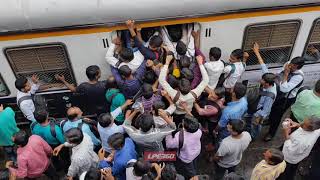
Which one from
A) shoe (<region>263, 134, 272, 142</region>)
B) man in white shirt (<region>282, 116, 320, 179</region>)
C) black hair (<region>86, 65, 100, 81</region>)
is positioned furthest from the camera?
shoe (<region>263, 134, 272, 142</region>)

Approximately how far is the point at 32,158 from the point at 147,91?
1602mm

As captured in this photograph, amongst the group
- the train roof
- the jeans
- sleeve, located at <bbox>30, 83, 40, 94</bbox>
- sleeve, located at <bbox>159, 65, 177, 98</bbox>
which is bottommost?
the jeans

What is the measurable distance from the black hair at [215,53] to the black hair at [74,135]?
2.07m

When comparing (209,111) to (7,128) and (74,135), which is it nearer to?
(74,135)

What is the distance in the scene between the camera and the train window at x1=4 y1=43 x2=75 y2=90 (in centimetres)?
523

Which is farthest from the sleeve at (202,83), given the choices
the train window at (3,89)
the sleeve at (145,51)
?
the train window at (3,89)

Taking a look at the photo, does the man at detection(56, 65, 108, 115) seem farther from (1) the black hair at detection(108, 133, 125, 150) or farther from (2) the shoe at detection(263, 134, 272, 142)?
(2) the shoe at detection(263, 134, 272, 142)

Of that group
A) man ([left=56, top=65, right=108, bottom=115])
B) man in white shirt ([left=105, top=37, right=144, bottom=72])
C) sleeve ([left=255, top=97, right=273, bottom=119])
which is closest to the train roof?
man in white shirt ([left=105, top=37, right=144, bottom=72])

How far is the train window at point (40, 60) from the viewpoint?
5.23 meters

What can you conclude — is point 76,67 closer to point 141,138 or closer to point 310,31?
point 141,138

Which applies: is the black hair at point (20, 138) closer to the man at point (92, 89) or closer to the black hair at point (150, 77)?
the man at point (92, 89)

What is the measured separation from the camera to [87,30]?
16.8ft

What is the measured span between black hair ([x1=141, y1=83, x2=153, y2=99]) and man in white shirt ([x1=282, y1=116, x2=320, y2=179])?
5.72ft

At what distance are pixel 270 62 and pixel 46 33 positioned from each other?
329 cm
